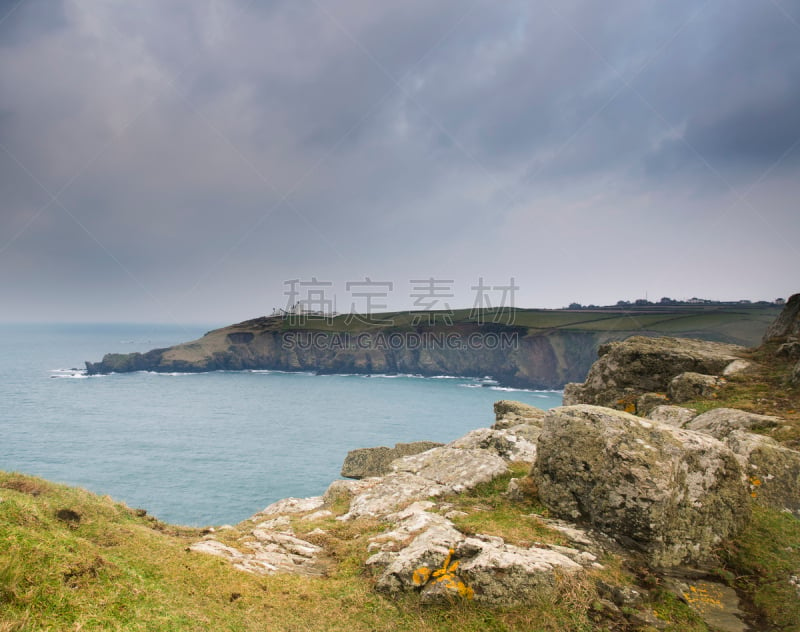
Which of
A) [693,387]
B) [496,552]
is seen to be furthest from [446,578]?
[693,387]

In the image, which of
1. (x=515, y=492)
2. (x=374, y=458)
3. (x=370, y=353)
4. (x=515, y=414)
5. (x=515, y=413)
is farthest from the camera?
(x=370, y=353)

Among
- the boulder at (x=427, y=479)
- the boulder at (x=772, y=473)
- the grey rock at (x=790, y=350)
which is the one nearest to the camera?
the boulder at (x=772, y=473)

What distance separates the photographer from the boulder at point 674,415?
1509 centimetres

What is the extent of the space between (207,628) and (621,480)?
8.72 metres

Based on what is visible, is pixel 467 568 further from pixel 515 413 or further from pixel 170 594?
pixel 515 413

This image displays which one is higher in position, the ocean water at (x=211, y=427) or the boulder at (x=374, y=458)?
the boulder at (x=374, y=458)

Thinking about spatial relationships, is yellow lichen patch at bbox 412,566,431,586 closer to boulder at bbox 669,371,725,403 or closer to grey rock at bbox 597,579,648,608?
grey rock at bbox 597,579,648,608

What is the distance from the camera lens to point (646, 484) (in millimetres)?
8539

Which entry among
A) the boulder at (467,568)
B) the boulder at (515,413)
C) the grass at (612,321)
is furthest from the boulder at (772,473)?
the grass at (612,321)

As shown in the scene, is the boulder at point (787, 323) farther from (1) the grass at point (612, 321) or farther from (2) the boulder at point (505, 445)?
(1) the grass at point (612, 321)

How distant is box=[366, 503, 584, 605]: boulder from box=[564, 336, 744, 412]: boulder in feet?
50.6

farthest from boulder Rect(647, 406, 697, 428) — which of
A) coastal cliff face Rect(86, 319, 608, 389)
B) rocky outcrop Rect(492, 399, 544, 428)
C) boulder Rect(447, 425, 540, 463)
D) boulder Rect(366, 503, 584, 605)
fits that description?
coastal cliff face Rect(86, 319, 608, 389)

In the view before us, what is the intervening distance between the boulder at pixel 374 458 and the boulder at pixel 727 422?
735 inches

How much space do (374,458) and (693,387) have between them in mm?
21958
